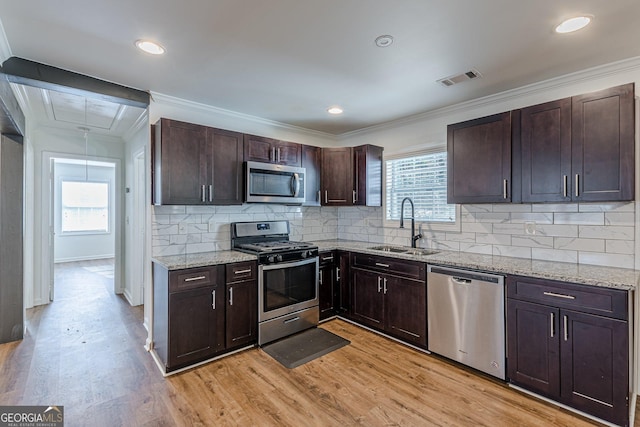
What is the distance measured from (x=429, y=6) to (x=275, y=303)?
2.83 meters

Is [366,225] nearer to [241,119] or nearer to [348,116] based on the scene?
[348,116]

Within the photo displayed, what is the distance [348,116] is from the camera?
3.84 metres

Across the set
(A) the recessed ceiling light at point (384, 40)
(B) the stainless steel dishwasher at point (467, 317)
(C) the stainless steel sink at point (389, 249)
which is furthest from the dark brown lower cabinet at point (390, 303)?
(A) the recessed ceiling light at point (384, 40)

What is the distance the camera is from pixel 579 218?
2619 mm

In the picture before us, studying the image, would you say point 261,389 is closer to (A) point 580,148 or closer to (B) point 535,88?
(A) point 580,148

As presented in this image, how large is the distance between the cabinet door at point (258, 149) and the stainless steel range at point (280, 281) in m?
0.79

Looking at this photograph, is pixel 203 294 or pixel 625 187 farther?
pixel 203 294

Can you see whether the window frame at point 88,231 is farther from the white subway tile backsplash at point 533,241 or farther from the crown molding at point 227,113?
the white subway tile backsplash at point 533,241

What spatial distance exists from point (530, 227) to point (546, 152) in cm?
74

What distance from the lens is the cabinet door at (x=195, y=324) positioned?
2.64 metres

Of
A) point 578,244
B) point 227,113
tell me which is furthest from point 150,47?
point 578,244

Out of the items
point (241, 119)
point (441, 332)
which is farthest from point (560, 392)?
point (241, 119)

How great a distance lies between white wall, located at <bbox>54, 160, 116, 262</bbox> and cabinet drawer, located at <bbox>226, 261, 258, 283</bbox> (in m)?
7.29

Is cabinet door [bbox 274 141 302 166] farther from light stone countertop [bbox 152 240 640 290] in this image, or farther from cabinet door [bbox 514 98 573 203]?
cabinet door [bbox 514 98 573 203]
